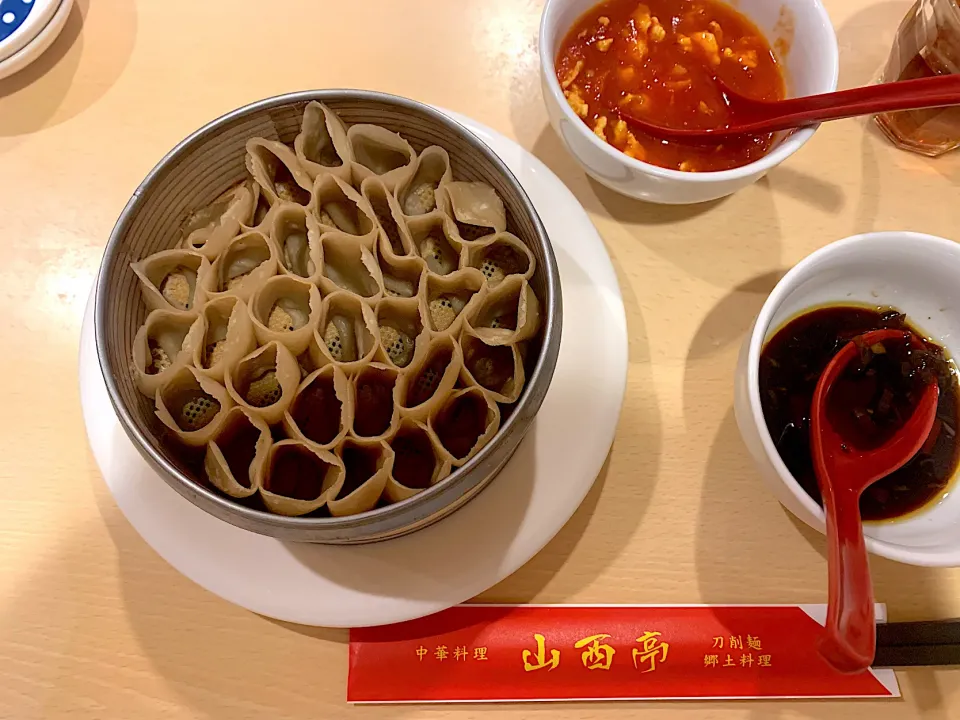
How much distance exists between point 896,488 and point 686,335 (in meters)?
0.30

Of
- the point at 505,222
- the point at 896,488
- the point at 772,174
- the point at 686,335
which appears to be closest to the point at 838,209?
the point at 772,174

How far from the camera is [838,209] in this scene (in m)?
0.99

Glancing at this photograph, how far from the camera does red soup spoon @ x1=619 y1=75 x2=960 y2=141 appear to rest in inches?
30.4

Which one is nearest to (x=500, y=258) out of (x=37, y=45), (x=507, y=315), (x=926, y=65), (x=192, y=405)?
(x=507, y=315)

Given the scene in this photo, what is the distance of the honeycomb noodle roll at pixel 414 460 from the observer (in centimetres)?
68

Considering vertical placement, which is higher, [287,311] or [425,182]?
[425,182]

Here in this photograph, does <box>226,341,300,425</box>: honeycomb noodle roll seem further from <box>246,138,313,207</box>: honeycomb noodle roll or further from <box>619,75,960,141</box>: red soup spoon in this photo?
<box>619,75,960,141</box>: red soup spoon

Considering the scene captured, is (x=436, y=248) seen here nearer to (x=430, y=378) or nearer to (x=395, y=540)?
(x=430, y=378)

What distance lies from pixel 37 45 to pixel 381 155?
590mm

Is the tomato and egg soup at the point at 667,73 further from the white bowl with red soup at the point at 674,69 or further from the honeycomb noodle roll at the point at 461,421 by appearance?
the honeycomb noodle roll at the point at 461,421

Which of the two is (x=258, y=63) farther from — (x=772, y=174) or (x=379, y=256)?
(x=772, y=174)

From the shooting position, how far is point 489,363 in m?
0.77

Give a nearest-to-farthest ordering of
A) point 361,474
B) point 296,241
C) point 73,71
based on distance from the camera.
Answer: point 361,474 < point 296,241 < point 73,71

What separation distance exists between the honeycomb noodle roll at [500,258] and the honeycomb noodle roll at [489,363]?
7 cm
